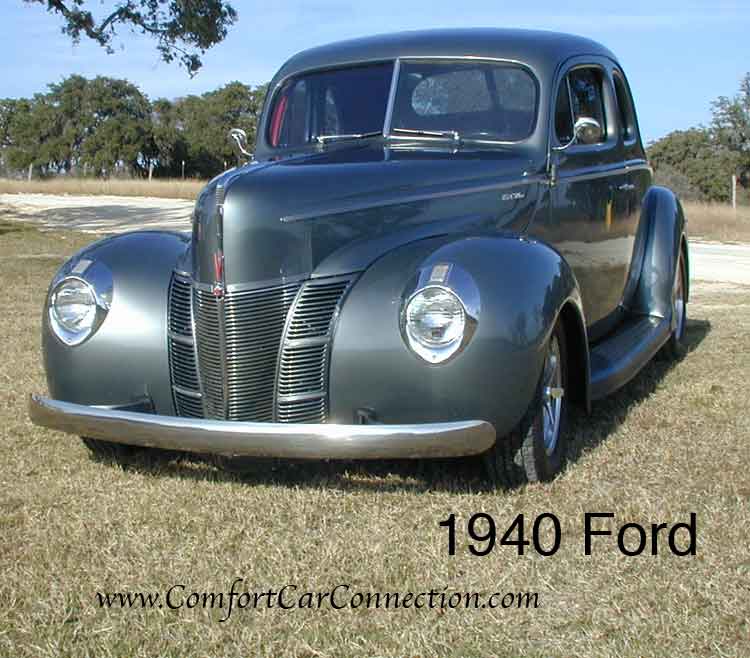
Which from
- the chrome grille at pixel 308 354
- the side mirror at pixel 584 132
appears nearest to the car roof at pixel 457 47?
the side mirror at pixel 584 132

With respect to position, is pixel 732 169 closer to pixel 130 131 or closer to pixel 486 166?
pixel 130 131

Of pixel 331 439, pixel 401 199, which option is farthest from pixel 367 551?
pixel 401 199

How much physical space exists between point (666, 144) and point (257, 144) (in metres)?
52.9

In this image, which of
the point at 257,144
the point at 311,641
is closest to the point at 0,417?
the point at 257,144

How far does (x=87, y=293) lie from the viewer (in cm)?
415

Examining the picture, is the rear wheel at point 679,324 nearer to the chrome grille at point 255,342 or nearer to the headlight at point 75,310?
the chrome grille at point 255,342

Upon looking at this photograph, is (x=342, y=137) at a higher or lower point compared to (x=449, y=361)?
higher

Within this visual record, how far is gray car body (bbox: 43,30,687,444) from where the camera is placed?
364cm

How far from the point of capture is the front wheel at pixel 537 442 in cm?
386

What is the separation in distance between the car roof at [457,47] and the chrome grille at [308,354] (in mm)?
1738

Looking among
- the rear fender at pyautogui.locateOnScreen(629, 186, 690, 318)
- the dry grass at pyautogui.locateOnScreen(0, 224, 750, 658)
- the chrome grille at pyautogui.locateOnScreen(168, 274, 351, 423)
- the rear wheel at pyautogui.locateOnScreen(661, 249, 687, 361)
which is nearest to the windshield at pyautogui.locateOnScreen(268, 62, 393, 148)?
the chrome grille at pyautogui.locateOnScreen(168, 274, 351, 423)

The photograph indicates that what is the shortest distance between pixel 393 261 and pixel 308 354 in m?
0.46

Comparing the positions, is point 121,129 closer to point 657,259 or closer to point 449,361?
point 657,259

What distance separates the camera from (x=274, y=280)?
380 cm
